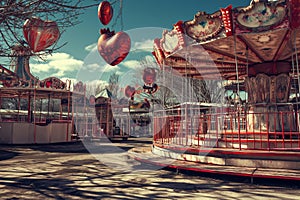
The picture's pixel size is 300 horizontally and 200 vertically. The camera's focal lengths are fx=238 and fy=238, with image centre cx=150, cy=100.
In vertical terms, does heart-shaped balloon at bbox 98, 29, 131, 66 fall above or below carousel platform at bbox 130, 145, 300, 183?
above

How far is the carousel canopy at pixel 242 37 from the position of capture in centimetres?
672

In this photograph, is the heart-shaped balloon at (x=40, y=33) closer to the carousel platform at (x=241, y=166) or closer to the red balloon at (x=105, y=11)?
the red balloon at (x=105, y=11)

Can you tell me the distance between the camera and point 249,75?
10922mm

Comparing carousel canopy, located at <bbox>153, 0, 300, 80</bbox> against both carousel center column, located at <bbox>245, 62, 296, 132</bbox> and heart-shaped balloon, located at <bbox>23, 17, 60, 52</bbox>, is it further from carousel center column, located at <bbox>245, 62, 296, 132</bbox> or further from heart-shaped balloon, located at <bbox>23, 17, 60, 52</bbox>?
heart-shaped balloon, located at <bbox>23, 17, 60, 52</bbox>

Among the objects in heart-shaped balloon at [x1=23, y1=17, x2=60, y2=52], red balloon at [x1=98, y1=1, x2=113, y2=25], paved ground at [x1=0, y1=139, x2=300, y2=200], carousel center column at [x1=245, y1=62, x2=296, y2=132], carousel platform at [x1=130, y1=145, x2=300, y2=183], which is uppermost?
red balloon at [x1=98, y1=1, x2=113, y2=25]

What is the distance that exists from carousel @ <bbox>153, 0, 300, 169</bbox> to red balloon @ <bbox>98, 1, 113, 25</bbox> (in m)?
3.59

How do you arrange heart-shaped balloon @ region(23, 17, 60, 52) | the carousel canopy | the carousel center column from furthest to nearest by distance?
1. the carousel center column
2. the carousel canopy
3. heart-shaped balloon @ region(23, 17, 60, 52)

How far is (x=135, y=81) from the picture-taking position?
33.6 meters

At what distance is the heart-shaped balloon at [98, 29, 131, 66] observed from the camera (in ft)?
17.0

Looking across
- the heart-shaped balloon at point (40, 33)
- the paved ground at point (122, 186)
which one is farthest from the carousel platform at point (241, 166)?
the heart-shaped balloon at point (40, 33)

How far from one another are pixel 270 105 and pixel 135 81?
988 inches

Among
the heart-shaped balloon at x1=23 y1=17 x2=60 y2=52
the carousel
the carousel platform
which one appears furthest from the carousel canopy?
the heart-shaped balloon at x1=23 y1=17 x2=60 y2=52

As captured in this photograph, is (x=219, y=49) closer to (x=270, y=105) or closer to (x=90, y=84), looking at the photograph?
(x=270, y=105)

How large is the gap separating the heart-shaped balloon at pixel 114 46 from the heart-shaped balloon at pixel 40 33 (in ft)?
3.69
